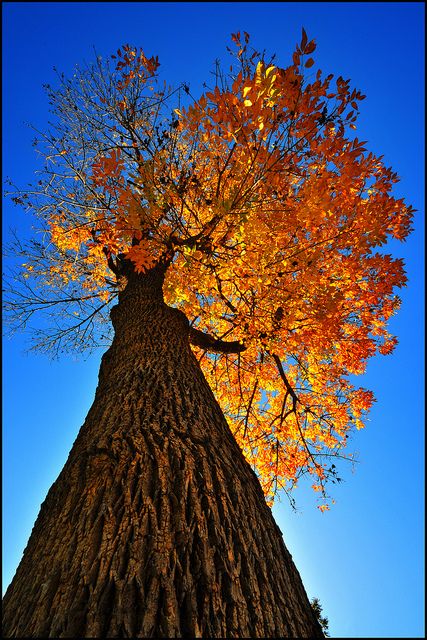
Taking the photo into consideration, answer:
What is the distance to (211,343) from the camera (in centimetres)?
534

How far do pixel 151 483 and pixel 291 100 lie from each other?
134 inches

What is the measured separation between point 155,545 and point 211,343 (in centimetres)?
387

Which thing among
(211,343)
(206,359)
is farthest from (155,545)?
(206,359)

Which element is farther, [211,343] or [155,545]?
[211,343]

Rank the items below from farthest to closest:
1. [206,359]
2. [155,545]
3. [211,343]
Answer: [206,359] < [211,343] < [155,545]

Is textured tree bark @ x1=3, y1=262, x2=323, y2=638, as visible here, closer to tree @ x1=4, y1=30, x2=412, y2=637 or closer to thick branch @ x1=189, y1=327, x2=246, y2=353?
tree @ x1=4, y1=30, x2=412, y2=637

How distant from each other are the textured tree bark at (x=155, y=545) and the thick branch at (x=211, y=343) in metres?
2.43

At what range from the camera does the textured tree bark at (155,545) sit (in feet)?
4.38

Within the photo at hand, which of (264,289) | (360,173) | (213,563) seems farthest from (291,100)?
(213,563)

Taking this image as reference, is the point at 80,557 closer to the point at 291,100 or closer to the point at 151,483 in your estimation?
the point at 151,483

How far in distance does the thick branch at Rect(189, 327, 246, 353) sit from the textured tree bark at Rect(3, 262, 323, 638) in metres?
2.43

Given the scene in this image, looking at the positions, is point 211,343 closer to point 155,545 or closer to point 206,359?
point 206,359

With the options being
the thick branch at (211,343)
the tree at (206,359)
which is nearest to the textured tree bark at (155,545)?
the tree at (206,359)

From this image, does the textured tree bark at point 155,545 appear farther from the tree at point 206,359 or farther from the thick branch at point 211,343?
the thick branch at point 211,343
